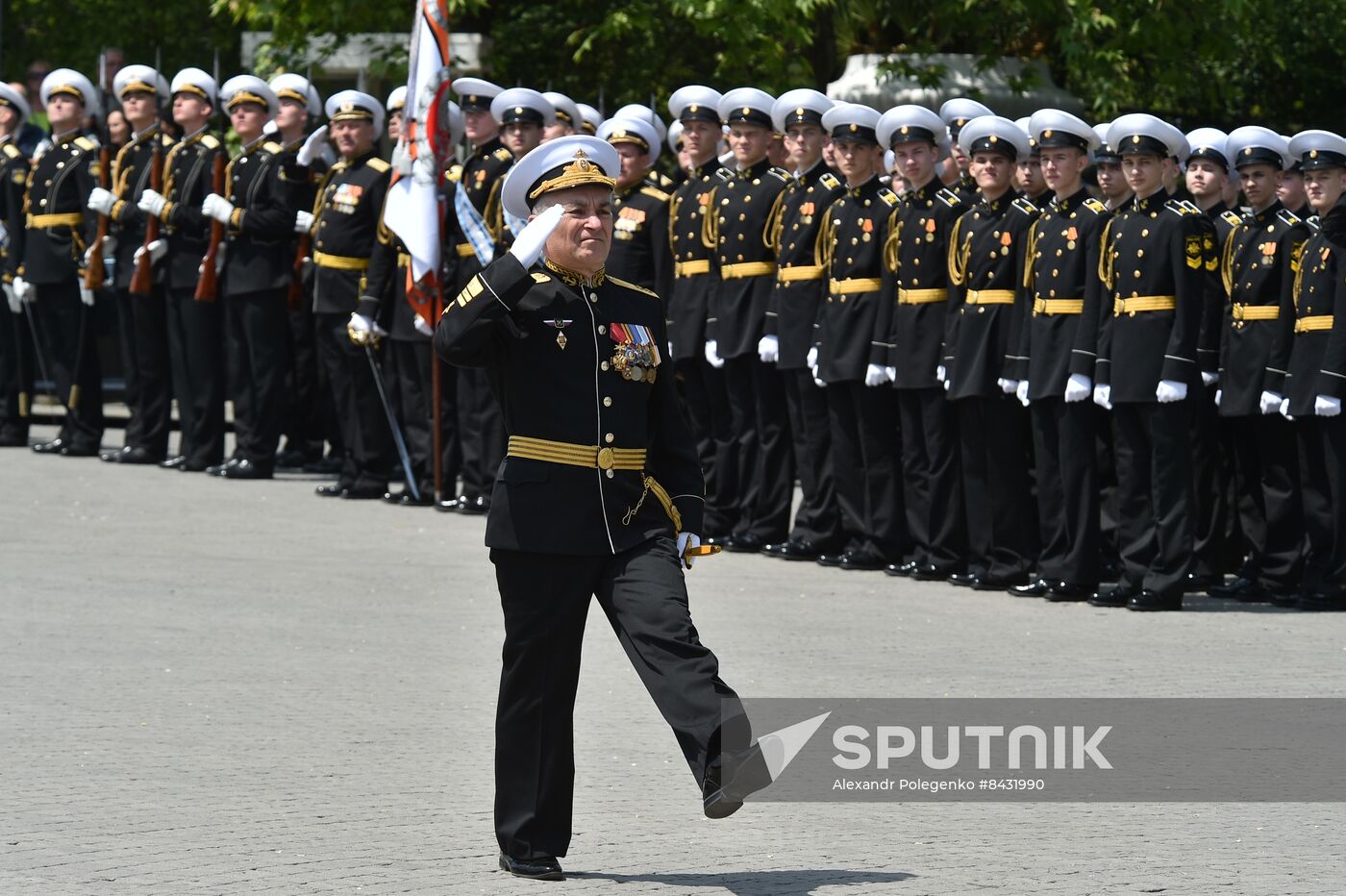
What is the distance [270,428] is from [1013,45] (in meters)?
7.97

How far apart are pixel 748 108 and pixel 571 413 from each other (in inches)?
267

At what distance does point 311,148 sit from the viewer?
50.7 ft

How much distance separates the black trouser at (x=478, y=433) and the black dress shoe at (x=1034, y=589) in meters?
3.58

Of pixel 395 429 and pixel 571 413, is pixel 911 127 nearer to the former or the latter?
pixel 395 429

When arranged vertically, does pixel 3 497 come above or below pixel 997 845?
below

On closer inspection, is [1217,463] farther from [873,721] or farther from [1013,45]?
[1013,45]

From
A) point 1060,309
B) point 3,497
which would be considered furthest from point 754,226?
point 3,497

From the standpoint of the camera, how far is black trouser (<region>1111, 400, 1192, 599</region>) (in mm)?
11188

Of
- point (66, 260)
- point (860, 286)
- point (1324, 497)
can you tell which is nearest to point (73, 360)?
point (66, 260)

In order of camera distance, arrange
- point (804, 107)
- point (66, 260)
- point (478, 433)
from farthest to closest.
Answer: point (66, 260), point (478, 433), point (804, 107)

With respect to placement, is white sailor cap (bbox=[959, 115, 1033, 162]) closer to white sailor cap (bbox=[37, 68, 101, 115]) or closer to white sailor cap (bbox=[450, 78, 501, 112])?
white sailor cap (bbox=[450, 78, 501, 112])

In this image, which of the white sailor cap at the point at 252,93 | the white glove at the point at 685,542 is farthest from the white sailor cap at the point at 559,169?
the white sailor cap at the point at 252,93

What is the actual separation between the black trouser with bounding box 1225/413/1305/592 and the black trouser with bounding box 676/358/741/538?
9.43 feet

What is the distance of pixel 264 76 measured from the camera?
68.5 ft
